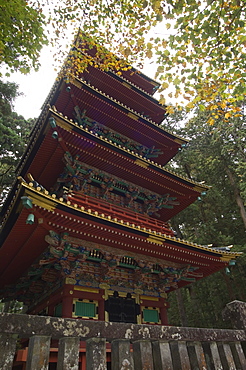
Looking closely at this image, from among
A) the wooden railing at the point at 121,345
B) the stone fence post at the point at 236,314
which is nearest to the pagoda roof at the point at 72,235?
the stone fence post at the point at 236,314

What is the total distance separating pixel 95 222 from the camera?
7.41 metres

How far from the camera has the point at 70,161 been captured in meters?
9.92

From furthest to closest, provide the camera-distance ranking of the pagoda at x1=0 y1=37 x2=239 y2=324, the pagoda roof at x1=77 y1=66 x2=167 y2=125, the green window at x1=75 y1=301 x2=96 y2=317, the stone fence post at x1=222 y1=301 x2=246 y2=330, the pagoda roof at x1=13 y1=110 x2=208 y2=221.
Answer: the pagoda roof at x1=77 y1=66 x2=167 y2=125, the pagoda roof at x1=13 y1=110 x2=208 y2=221, the green window at x1=75 y1=301 x2=96 y2=317, the pagoda at x1=0 y1=37 x2=239 y2=324, the stone fence post at x1=222 y1=301 x2=246 y2=330

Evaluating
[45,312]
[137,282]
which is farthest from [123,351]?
[45,312]

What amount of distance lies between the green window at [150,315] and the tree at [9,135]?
13.2 metres

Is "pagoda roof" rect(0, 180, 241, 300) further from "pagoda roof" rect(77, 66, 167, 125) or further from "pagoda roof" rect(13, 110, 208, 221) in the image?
"pagoda roof" rect(77, 66, 167, 125)

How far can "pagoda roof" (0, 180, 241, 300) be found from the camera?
22.4 feet

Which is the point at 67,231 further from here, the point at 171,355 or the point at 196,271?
the point at 196,271

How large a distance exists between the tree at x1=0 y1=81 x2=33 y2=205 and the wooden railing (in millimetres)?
16719

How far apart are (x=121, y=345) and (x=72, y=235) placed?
571 cm

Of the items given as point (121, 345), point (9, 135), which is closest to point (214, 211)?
point (9, 135)

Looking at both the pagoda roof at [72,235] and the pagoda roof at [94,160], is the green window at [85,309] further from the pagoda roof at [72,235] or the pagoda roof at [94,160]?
the pagoda roof at [94,160]

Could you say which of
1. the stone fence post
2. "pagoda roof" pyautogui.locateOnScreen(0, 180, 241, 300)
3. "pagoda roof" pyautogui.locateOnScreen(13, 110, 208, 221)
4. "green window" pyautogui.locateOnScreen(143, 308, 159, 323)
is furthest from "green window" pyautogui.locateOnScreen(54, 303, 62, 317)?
the stone fence post

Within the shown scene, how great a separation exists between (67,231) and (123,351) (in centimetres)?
549
